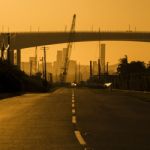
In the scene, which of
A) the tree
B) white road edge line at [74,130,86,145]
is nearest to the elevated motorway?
the tree

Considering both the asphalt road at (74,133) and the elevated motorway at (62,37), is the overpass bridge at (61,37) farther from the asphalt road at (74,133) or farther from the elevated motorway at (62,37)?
the asphalt road at (74,133)

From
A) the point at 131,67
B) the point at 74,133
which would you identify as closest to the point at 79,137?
the point at 74,133

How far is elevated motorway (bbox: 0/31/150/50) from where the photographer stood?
14925 centimetres

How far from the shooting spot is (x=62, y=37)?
167750mm

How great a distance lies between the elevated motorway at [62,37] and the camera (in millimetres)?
149250

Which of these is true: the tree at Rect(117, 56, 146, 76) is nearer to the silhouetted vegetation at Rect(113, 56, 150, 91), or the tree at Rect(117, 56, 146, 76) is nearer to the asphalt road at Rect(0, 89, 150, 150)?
the silhouetted vegetation at Rect(113, 56, 150, 91)

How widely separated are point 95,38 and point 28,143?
148270 mm

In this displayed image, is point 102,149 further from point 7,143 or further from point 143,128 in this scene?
point 143,128

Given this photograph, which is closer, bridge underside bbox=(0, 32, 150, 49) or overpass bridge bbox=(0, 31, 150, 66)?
overpass bridge bbox=(0, 31, 150, 66)

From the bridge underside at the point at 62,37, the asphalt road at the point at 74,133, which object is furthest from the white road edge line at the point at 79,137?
the bridge underside at the point at 62,37

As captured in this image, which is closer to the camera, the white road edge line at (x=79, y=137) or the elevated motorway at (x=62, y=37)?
the white road edge line at (x=79, y=137)

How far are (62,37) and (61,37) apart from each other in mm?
670

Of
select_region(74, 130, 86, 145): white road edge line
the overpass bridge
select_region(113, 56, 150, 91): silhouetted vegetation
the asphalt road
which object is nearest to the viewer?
the asphalt road

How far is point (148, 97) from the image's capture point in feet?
147
